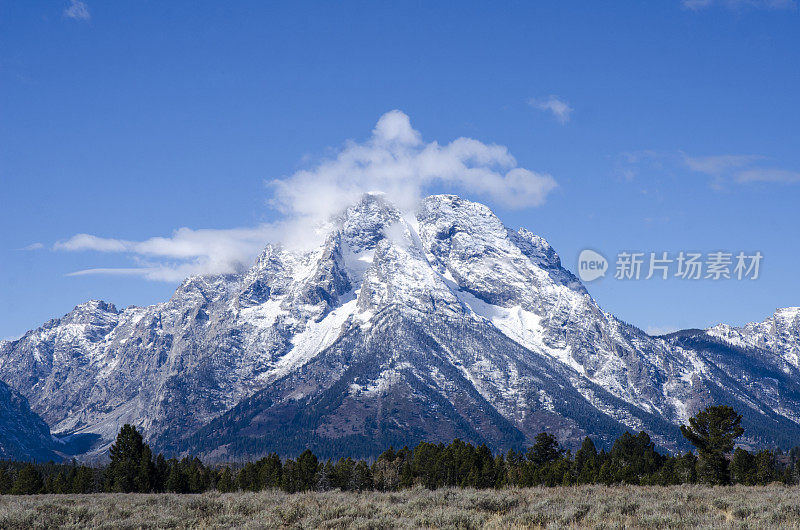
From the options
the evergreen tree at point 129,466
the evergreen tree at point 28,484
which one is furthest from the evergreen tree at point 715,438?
the evergreen tree at point 28,484

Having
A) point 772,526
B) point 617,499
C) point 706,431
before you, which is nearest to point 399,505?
point 617,499

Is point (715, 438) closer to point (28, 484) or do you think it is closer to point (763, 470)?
point (763, 470)

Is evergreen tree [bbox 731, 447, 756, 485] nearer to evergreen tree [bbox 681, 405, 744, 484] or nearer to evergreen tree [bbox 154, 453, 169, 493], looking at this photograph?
evergreen tree [bbox 681, 405, 744, 484]

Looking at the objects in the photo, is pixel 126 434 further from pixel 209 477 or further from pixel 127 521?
pixel 127 521

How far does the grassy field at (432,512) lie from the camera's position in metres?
22.7

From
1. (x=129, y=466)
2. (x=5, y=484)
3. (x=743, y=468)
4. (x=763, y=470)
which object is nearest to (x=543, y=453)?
(x=763, y=470)

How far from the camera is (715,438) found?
6131 cm

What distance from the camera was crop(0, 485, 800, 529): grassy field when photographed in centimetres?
2266

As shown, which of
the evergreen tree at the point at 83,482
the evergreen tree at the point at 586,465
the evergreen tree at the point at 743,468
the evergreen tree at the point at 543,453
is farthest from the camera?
the evergreen tree at the point at 543,453

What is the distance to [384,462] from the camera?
424ft

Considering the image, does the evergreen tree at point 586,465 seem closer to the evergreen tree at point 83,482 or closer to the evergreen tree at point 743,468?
the evergreen tree at point 743,468

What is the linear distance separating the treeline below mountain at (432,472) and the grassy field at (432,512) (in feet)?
130

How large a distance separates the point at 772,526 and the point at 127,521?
21878 millimetres

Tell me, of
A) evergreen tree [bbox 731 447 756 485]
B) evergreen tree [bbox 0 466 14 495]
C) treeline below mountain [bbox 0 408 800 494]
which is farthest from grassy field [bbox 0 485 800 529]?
evergreen tree [bbox 0 466 14 495]
